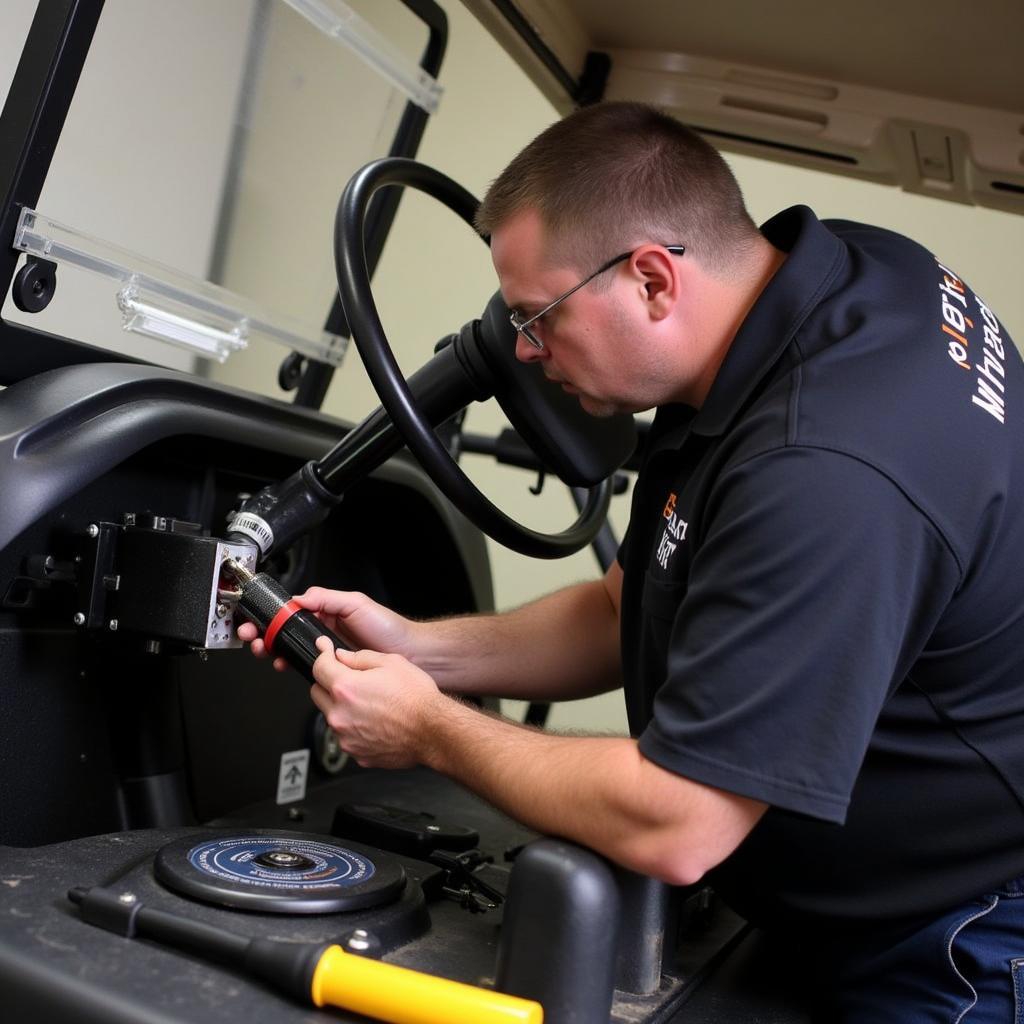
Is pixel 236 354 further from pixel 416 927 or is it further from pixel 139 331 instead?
pixel 416 927

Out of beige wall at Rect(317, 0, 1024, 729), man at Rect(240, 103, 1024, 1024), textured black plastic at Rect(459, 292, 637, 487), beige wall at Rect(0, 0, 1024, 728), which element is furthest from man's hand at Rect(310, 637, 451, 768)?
beige wall at Rect(317, 0, 1024, 729)

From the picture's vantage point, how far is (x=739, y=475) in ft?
3.20

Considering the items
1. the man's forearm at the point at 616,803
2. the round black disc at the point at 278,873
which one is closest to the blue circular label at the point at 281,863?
the round black disc at the point at 278,873

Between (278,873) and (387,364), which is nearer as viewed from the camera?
(278,873)

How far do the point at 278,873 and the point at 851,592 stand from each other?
1.79 feet

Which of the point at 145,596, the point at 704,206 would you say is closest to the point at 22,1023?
the point at 145,596

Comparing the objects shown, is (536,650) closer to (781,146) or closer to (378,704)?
(378,704)

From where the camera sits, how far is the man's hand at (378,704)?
3.62 ft

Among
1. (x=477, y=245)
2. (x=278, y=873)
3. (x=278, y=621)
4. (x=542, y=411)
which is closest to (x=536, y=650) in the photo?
(x=542, y=411)

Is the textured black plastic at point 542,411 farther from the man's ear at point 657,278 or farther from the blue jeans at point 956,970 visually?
the blue jeans at point 956,970

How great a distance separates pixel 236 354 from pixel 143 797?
613mm

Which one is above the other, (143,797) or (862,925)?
(862,925)

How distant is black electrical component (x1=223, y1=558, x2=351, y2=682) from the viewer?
3.88ft

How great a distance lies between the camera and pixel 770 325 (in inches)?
45.3
